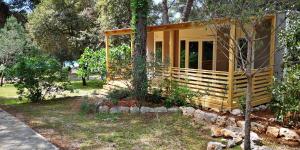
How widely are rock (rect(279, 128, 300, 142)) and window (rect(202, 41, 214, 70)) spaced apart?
6.50 m

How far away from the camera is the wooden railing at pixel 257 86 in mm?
9958

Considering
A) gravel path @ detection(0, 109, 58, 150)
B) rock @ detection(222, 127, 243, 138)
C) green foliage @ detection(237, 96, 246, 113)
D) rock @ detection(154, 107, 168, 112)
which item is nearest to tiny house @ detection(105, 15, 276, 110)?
green foliage @ detection(237, 96, 246, 113)

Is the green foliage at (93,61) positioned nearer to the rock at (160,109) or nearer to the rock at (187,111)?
the rock at (160,109)

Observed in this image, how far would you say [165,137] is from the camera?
305 inches

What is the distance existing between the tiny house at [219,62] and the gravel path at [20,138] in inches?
174

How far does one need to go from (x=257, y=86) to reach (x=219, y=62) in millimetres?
3554

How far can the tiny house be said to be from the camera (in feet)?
30.6

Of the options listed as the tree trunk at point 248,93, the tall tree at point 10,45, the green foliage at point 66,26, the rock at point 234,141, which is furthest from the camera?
the green foliage at point 66,26

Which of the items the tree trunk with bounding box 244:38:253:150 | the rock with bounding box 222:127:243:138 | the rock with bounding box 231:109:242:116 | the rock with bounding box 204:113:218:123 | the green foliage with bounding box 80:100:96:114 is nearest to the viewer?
the tree trunk with bounding box 244:38:253:150

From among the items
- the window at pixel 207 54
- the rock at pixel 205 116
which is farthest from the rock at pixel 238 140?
the window at pixel 207 54

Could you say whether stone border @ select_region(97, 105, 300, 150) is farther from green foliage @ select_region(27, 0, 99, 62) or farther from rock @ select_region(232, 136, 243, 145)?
green foliage @ select_region(27, 0, 99, 62)

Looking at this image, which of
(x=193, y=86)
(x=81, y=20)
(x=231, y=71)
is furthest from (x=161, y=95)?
(x=81, y=20)

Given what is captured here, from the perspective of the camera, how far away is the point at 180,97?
1062cm

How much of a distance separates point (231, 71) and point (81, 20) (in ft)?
54.3
